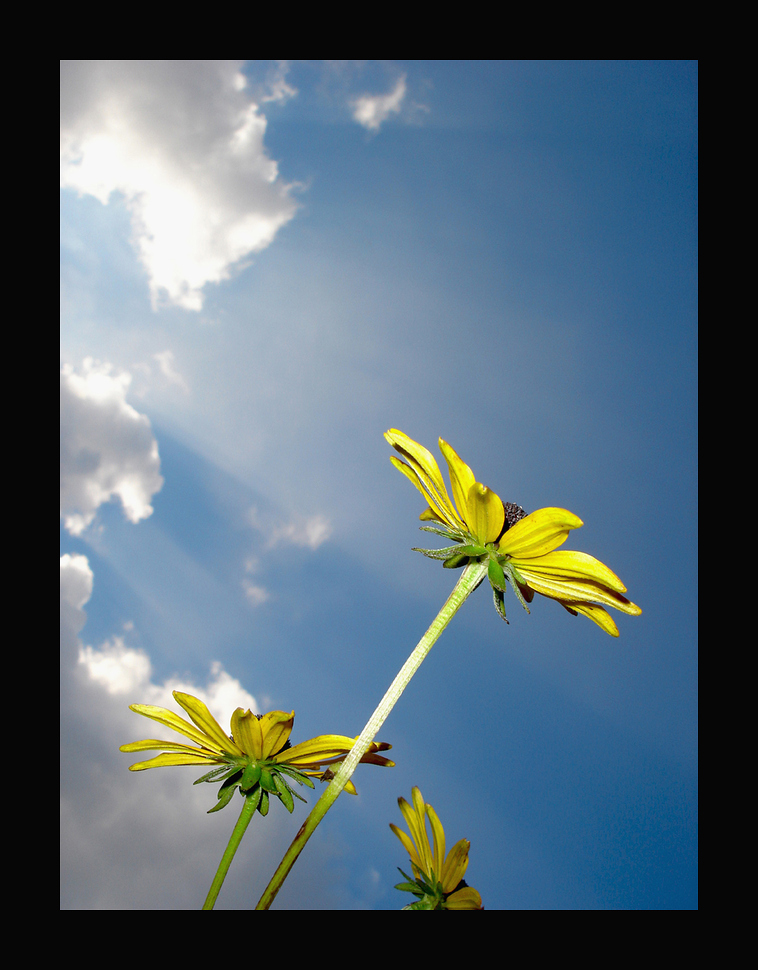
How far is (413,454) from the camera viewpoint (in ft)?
6.73

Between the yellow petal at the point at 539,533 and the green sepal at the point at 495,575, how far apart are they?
0.23 ft

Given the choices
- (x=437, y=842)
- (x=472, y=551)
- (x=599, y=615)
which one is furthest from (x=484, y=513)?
(x=437, y=842)

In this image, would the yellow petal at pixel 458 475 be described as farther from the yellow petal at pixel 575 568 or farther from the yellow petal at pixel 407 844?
the yellow petal at pixel 407 844

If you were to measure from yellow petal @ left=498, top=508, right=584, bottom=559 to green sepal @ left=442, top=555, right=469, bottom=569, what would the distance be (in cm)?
15

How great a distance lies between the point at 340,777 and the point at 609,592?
3.66 ft

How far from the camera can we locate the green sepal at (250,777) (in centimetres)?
195

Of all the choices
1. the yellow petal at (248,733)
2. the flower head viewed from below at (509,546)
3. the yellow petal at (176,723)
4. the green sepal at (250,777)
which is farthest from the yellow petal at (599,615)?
the yellow petal at (176,723)

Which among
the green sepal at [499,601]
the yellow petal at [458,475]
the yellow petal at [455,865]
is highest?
the yellow petal at [458,475]

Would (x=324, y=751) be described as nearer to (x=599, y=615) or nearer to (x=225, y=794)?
(x=225, y=794)

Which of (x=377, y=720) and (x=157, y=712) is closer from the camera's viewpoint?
(x=377, y=720)

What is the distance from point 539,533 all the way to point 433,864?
245 centimetres

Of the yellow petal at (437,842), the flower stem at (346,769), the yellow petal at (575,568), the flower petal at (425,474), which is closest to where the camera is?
the flower stem at (346,769)
